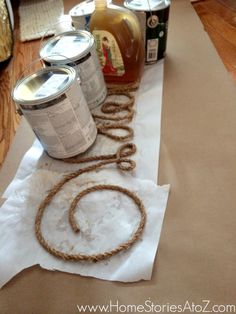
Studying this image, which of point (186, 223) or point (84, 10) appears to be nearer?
point (186, 223)

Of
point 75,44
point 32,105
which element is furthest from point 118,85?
point 32,105

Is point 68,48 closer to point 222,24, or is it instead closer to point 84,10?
point 84,10

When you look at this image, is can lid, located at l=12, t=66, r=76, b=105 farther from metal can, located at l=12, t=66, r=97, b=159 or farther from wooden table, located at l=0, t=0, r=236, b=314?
wooden table, located at l=0, t=0, r=236, b=314

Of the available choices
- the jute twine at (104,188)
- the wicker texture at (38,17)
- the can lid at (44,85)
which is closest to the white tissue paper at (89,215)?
the jute twine at (104,188)

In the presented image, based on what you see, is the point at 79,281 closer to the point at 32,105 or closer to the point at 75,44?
the point at 32,105

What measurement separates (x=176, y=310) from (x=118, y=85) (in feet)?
1.52

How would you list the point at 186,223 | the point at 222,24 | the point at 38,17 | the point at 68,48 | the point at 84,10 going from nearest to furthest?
the point at 186,223, the point at 68,48, the point at 84,10, the point at 222,24, the point at 38,17

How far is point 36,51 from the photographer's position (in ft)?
2.45

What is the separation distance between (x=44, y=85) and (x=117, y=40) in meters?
0.21

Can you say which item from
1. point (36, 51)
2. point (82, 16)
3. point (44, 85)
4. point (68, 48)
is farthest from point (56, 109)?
point (36, 51)

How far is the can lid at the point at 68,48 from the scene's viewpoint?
47cm

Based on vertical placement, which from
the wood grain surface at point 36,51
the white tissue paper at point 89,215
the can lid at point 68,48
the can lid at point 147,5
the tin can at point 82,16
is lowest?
the white tissue paper at point 89,215

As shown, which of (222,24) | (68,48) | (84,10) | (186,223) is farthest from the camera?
(222,24)

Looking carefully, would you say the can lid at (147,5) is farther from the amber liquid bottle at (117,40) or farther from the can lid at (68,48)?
the can lid at (68,48)
